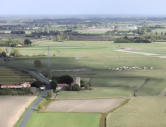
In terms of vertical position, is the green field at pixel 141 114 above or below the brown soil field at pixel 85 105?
above

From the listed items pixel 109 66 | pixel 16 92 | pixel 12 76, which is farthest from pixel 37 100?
pixel 109 66

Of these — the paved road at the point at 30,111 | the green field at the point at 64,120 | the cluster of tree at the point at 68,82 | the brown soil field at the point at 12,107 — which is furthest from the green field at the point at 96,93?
the green field at the point at 64,120

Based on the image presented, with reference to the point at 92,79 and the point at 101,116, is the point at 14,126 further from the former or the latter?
the point at 92,79

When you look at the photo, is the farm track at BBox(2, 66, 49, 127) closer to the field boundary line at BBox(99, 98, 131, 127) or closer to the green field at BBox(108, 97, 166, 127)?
the field boundary line at BBox(99, 98, 131, 127)

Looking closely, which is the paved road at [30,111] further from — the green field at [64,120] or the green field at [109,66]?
the green field at [109,66]

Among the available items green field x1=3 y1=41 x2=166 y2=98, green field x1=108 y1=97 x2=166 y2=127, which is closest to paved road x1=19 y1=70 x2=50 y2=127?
green field x1=3 y1=41 x2=166 y2=98

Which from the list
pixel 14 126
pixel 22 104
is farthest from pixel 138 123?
pixel 22 104
